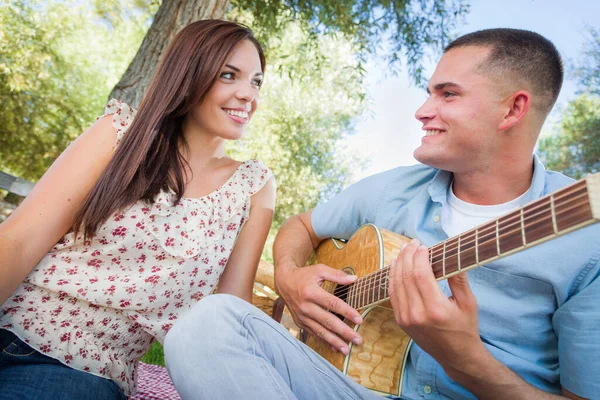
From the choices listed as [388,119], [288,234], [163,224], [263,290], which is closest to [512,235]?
[163,224]

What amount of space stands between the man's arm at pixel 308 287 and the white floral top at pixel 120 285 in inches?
13.9

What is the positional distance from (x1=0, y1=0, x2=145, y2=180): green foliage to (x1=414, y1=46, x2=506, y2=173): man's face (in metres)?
10.6

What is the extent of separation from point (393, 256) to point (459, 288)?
478 mm

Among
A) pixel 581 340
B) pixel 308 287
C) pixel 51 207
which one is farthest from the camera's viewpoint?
pixel 308 287

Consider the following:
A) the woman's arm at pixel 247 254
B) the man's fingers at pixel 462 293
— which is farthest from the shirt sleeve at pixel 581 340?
the woman's arm at pixel 247 254

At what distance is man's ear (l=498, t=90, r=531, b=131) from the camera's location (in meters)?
1.96

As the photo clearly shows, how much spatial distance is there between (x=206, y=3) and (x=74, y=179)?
2.42m

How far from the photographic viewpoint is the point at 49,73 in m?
11.9

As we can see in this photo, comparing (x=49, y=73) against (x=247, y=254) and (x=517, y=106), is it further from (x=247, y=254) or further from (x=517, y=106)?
(x=517, y=106)

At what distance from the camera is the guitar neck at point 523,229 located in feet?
3.27

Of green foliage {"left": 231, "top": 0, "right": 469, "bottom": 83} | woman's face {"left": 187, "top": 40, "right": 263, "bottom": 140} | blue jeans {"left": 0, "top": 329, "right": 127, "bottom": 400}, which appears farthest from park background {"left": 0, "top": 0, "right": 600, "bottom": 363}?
blue jeans {"left": 0, "top": 329, "right": 127, "bottom": 400}

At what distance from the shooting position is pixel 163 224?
1.97m

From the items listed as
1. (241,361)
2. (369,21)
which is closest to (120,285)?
(241,361)

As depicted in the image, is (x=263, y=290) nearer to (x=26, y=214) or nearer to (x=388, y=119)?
(x=26, y=214)
